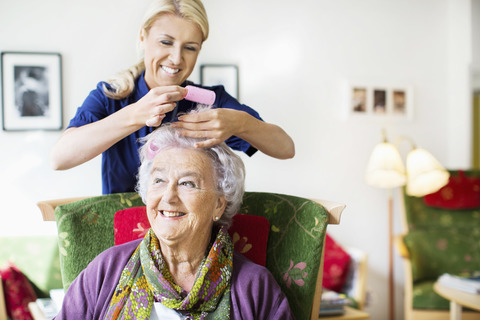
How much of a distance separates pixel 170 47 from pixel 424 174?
247cm

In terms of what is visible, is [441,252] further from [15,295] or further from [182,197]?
[15,295]

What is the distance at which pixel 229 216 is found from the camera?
5.02 feet

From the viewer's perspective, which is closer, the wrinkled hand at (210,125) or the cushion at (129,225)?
the wrinkled hand at (210,125)

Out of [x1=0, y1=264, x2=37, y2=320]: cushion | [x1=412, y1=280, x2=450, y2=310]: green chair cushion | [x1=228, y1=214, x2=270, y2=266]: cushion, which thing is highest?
[x1=228, y1=214, x2=270, y2=266]: cushion

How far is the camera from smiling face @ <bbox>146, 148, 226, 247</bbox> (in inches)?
52.9

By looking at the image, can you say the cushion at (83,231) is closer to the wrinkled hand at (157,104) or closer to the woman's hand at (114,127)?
the woman's hand at (114,127)

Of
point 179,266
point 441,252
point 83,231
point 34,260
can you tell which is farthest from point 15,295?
point 441,252

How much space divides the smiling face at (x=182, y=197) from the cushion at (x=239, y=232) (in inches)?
6.1

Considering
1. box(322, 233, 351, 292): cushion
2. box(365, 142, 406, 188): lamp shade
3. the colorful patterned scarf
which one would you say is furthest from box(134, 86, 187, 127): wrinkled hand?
box(365, 142, 406, 188): lamp shade

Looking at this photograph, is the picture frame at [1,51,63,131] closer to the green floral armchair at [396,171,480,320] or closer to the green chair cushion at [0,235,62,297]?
the green chair cushion at [0,235,62,297]

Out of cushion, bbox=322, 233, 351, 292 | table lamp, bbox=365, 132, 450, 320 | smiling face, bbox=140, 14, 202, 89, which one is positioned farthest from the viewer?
table lamp, bbox=365, 132, 450, 320

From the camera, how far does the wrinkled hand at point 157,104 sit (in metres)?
1.27

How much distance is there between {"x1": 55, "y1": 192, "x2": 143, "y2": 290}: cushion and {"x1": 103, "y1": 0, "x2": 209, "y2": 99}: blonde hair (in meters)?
0.37

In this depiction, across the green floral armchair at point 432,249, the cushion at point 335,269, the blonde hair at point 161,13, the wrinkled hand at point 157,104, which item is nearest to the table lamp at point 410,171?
the green floral armchair at point 432,249
